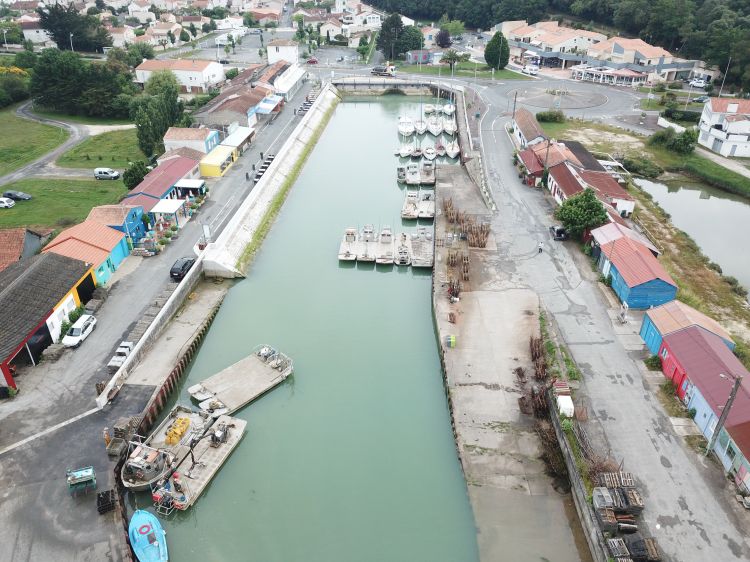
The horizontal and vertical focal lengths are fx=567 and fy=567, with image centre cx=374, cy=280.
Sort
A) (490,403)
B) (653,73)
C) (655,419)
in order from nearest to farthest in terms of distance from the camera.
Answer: (655,419), (490,403), (653,73)

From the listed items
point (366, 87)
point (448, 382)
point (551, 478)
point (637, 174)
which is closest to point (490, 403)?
point (448, 382)

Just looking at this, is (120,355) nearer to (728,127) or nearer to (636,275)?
(636,275)

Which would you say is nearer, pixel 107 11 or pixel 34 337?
pixel 34 337

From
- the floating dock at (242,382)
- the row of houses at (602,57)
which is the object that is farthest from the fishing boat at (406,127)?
the floating dock at (242,382)

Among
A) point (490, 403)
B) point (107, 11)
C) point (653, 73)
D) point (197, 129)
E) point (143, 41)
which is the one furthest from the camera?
point (107, 11)

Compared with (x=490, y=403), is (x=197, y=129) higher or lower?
higher

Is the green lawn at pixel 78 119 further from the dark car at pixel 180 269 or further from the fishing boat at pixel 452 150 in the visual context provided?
the dark car at pixel 180 269

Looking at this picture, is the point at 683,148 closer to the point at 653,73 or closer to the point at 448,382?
the point at 653,73
